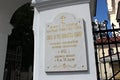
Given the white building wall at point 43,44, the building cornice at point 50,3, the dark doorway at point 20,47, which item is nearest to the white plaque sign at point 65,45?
the white building wall at point 43,44

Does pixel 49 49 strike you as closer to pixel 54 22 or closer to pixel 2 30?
pixel 54 22

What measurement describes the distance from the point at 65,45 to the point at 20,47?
6.02 m

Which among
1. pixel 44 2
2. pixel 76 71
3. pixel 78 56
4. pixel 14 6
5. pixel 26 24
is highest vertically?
pixel 26 24

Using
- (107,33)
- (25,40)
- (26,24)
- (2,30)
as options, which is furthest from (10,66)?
(107,33)

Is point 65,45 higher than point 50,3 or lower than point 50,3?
lower

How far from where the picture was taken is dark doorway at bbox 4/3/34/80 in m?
7.58

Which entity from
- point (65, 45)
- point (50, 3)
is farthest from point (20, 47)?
point (65, 45)

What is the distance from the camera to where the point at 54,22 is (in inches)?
106

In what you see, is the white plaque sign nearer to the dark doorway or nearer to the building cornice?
the building cornice

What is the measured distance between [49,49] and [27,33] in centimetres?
652

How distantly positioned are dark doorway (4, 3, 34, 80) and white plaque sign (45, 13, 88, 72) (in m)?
5.08

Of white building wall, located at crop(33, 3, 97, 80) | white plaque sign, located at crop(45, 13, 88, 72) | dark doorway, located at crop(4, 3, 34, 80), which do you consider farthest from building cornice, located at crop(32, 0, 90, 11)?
dark doorway, located at crop(4, 3, 34, 80)

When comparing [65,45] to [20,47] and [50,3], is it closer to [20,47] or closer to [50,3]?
[50,3]

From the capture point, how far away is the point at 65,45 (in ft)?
8.25
